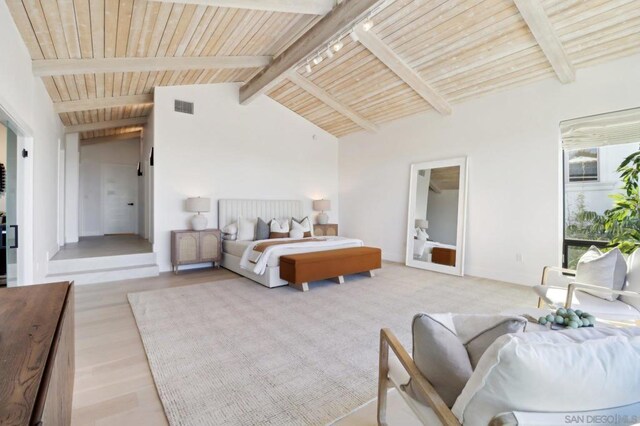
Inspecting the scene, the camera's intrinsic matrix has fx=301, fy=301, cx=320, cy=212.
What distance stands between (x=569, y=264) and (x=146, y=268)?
6679 millimetres

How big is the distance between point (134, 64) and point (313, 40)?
247 cm

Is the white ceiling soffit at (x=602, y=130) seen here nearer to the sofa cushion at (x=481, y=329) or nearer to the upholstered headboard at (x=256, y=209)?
the sofa cushion at (x=481, y=329)

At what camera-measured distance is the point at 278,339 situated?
276cm

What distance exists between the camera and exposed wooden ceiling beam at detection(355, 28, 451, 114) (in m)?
4.41

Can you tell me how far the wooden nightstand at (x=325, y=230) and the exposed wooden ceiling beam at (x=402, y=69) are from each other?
11.6 ft

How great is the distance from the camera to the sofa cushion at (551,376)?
0.80 meters

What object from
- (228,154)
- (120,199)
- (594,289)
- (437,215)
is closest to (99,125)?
(120,199)

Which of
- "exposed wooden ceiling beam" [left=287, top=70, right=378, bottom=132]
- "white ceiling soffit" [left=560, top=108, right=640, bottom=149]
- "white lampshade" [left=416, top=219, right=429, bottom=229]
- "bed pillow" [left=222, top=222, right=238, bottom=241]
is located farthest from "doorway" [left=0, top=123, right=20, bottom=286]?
"white ceiling soffit" [left=560, top=108, right=640, bottom=149]

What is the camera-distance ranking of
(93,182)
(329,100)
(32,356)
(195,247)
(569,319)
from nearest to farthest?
(32,356) < (569,319) < (195,247) < (329,100) < (93,182)

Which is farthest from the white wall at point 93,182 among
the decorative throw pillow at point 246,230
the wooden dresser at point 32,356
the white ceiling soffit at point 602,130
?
the white ceiling soffit at point 602,130

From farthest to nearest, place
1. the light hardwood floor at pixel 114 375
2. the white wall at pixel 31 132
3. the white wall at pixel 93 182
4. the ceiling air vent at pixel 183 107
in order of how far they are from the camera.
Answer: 1. the white wall at pixel 93 182
2. the ceiling air vent at pixel 183 107
3. the white wall at pixel 31 132
4. the light hardwood floor at pixel 114 375

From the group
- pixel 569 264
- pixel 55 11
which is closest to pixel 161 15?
pixel 55 11

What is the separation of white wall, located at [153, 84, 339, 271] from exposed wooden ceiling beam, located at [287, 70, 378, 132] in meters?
1.24

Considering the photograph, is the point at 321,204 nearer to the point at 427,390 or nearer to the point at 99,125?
the point at 99,125
